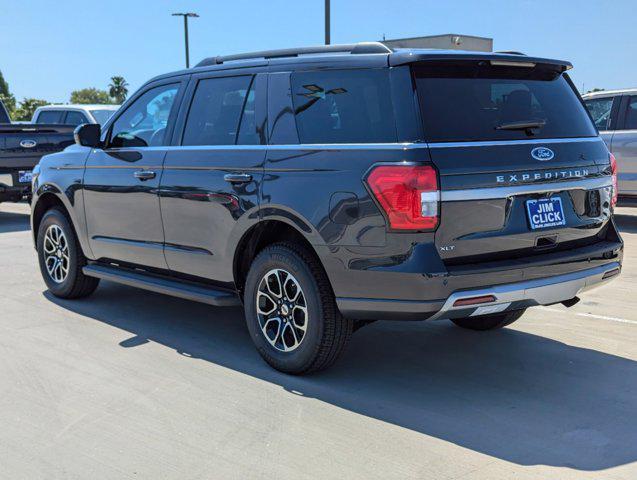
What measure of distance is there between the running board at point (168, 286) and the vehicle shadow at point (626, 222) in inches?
289

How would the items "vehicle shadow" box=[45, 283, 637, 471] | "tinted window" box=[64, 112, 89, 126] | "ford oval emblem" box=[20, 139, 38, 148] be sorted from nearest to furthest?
"vehicle shadow" box=[45, 283, 637, 471] → "ford oval emblem" box=[20, 139, 38, 148] → "tinted window" box=[64, 112, 89, 126]

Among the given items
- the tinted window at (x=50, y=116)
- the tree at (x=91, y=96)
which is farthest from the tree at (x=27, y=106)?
the tinted window at (x=50, y=116)

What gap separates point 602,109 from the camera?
432 inches

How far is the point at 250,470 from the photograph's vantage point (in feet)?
10.7

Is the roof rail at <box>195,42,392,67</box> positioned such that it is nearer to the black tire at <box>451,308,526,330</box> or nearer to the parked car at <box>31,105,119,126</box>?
the black tire at <box>451,308,526,330</box>

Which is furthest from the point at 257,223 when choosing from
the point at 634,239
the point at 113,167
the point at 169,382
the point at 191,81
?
the point at 634,239

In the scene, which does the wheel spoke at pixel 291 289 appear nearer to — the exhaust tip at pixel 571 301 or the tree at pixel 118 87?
the exhaust tip at pixel 571 301

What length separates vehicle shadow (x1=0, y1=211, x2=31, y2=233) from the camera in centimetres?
1142

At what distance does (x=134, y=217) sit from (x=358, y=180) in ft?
7.41

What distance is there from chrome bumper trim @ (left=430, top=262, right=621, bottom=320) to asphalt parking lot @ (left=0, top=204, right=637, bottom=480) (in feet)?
1.82

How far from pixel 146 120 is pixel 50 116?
12.1m

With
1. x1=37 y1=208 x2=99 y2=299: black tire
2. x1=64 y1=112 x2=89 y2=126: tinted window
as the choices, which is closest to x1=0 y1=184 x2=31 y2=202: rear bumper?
x1=64 y1=112 x2=89 y2=126: tinted window

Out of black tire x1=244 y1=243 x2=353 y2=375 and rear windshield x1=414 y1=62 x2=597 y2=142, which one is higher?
rear windshield x1=414 y1=62 x2=597 y2=142

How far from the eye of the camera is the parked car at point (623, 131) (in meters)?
10.5
